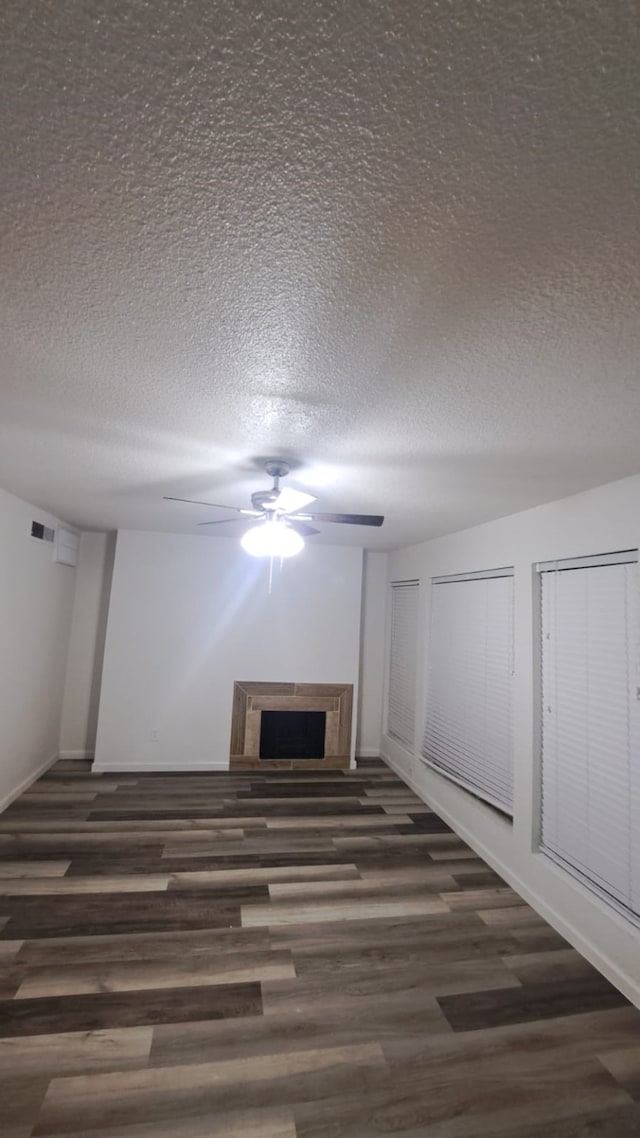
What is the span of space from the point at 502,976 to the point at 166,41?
3420 mm

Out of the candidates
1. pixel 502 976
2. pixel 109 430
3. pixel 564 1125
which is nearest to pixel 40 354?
pixel 109 430

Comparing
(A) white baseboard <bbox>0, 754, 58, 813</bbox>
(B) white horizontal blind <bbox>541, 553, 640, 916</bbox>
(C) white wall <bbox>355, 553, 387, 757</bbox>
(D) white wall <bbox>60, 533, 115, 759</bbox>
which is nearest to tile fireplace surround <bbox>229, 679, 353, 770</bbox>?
(C) white wall <bbox>355, 553, 387, 757</bbox>

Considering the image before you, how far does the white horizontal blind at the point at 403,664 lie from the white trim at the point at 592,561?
209 cm

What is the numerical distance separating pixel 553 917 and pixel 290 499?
9.45 ft

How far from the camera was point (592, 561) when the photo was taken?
2.69 metres

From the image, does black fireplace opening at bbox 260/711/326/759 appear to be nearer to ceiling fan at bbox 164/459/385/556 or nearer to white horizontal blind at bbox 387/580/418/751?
white horizontal blind at bbox 387/580/418/751

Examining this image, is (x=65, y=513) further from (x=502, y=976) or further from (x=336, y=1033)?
(x=502, y=976)

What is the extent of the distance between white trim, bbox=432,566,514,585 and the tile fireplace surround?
1.73 meters

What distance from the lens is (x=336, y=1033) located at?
1.96m

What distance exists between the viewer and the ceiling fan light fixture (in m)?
→ 2.51

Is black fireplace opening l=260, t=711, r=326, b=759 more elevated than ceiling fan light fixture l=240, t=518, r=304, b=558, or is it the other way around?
ceiling fan light fixture l=240, t=518, r=304, b=558

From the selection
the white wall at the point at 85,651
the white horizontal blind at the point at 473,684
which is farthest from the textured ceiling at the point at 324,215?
the white wall at the point at 85,651

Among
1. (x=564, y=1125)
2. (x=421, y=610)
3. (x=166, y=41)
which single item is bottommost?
(x=564, y=1125)

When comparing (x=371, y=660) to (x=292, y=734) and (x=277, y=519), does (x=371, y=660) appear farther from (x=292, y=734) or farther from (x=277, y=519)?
(x=277, y=519)
